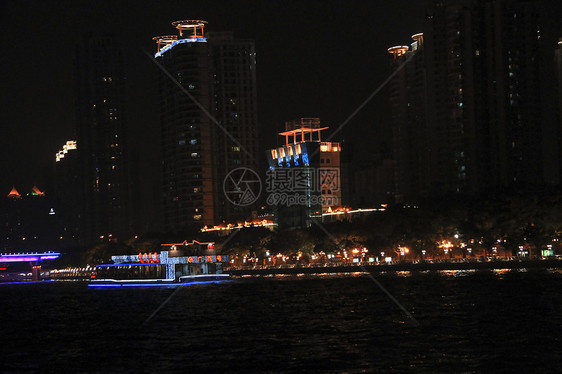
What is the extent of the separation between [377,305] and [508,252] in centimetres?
7601

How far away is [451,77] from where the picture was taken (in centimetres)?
19038

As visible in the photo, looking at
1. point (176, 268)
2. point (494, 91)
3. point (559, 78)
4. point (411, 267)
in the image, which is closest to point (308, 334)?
point (176, 268)

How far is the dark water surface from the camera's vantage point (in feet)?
129

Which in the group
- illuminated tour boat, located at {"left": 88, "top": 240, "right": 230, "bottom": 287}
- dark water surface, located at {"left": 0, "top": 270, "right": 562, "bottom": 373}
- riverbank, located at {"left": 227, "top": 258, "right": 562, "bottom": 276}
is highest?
illuminated tour boat, located at {"left": 88, "top": 240, "right": 230, "bottom": 287}

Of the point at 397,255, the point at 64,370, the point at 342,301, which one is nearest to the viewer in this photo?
the point at 64,370

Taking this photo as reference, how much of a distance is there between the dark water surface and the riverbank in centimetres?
3865

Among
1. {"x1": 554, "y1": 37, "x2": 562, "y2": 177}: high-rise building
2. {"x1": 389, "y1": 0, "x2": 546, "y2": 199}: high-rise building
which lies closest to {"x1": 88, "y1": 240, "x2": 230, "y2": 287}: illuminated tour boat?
{"x1": 389, "y1": 0, "x2": 546, "y2": 199}: high-rise building

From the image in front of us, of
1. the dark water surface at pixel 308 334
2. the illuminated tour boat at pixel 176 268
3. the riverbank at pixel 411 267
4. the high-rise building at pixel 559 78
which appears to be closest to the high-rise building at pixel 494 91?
the high-rise building at pixel 559 78

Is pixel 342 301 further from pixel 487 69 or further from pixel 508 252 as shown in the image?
pixel 487 69

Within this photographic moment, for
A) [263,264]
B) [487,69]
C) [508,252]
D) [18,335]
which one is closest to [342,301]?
[18,335]

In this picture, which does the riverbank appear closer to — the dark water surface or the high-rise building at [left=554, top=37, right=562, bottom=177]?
the dark water surface

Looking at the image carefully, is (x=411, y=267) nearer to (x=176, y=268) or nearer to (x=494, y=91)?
(x=176, y=268)

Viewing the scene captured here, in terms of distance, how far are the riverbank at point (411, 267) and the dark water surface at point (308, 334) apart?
38.6 metres

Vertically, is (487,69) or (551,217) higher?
(487,69)
